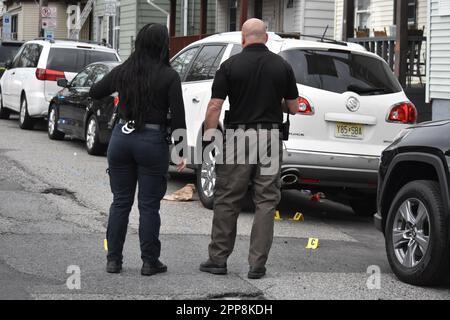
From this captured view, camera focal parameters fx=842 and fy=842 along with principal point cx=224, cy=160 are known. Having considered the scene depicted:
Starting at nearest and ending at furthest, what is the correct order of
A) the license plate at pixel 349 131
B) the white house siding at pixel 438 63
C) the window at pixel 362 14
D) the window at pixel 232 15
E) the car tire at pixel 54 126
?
the license plate at pixel 349 131 < the white house siding at pixel 438 63 < the car tire at pixel 54 126 < the window at pixel 362 14 < the window at pixel 232 15

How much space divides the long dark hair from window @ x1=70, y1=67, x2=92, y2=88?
340 inches

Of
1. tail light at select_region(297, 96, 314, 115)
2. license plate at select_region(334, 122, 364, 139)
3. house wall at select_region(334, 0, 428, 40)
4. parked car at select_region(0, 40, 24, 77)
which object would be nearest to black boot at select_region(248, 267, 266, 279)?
tail light at select_region(297, 96, 314, 115)

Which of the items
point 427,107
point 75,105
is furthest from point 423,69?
point 75,105

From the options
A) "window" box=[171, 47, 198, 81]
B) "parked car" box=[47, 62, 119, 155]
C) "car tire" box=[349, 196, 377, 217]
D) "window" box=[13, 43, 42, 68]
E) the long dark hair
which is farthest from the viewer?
"window" box=[13, 43, 42, 68]

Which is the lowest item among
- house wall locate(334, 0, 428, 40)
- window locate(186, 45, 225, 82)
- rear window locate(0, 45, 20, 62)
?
window locate(186, 45, 225, 82)

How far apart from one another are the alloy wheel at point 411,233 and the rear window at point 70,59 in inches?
451

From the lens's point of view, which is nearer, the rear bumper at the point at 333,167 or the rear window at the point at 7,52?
the rear bumper at the point at 333,167

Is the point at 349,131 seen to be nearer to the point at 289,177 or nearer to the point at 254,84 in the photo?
the point at 289,177

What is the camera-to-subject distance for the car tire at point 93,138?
13.4m

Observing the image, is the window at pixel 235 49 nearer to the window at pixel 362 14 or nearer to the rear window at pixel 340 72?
the rear window at pixel 340 72

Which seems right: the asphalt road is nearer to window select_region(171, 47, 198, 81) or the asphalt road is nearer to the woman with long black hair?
the woman with long black hair

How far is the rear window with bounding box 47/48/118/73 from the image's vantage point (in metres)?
17.0

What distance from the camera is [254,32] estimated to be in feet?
21.3

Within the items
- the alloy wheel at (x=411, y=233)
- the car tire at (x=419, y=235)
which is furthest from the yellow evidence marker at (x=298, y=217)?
the alloy wheel at (x=411, y=233)
